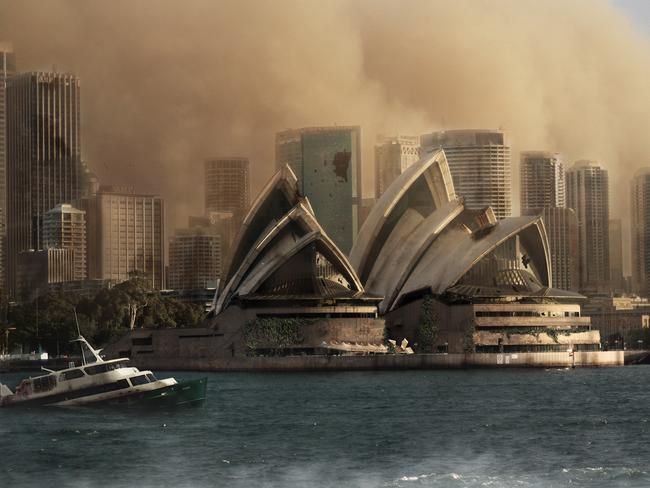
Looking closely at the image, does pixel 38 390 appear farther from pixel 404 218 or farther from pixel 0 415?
pixel 404 218

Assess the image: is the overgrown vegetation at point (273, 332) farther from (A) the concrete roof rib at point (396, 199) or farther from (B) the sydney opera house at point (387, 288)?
(A) the concrete roof rib at point (396, 199)

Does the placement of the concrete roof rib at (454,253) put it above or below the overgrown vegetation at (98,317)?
above

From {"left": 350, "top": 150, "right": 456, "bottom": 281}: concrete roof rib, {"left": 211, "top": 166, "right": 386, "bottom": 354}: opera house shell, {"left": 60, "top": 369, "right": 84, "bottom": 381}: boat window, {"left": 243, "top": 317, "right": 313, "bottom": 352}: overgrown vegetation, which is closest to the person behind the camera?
{"left": 60, "top": 369, "right": 84, "bottom": 381}: boat window

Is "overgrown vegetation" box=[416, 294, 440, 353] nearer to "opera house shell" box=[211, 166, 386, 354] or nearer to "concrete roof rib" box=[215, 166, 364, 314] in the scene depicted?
"opera house shell" box=[211, 166, 386, 354]

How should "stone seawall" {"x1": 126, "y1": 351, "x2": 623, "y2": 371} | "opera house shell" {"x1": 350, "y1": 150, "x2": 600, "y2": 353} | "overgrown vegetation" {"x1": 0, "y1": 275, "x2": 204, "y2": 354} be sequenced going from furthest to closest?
"overgrown vegetation" {"x1": 0, "y1": 275, "x2": 204, "y2": 354} → "opera house shell" {"x1": 350, "y1": 150, "x2": 600, "y2": 353} → "stone seawall" {"x1": 126, "y1": 351, "x2": 623, "y2": 371}

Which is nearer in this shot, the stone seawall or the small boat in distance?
the small boat in distance

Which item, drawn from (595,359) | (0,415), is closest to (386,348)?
(595,359)

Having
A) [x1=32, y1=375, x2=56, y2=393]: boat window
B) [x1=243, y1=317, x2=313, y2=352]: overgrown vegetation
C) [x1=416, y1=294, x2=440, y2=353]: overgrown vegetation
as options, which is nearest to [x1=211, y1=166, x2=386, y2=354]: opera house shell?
[x1=243, y1=317, x2=313, y2=352]: overgrown vegetation

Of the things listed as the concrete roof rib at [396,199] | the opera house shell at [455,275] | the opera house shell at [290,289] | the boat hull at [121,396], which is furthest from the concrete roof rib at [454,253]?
the boat hull at [121,396]
